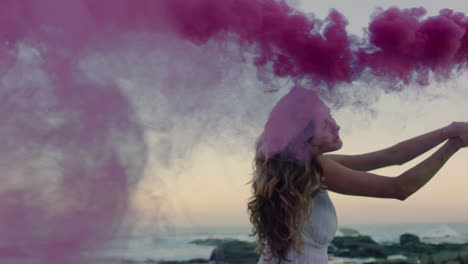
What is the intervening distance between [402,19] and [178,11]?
1.86 m

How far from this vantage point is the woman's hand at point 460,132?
156 inches

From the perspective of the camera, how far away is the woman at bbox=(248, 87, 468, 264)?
3615 mm

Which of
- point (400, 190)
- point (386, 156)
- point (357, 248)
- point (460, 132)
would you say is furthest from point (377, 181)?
point (357, 248)

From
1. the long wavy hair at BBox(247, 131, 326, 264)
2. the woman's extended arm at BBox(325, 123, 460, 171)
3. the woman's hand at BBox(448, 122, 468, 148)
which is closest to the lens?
the long wavy hair at BBox(247, 131, 326, 264)

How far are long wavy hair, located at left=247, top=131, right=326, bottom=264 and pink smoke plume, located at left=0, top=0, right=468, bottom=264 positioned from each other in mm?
858

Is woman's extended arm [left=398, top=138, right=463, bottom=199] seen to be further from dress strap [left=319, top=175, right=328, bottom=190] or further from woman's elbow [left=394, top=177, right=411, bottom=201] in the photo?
dress strap [left=319, top=175, right=328, bottom=190]

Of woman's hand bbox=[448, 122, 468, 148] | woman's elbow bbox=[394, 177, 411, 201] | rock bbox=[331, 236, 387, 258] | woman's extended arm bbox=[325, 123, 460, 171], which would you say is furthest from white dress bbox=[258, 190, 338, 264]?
rock bbox=[331, 236, 387, 258]

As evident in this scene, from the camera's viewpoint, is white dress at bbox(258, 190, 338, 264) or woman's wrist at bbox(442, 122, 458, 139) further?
woman's wrist at bbox(442, 122, 458, 139)

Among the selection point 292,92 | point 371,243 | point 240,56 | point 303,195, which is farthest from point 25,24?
point 371,243

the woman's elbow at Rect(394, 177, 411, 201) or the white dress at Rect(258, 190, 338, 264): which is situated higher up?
the woman's elbow at Rect(394, 177, 411, 201)

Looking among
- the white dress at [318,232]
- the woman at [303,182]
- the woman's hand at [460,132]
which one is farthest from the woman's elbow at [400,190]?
the woman's hand at [460,132]

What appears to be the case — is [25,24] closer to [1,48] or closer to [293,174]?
[1,48]

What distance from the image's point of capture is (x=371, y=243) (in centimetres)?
1883

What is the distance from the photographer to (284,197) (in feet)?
11.8
